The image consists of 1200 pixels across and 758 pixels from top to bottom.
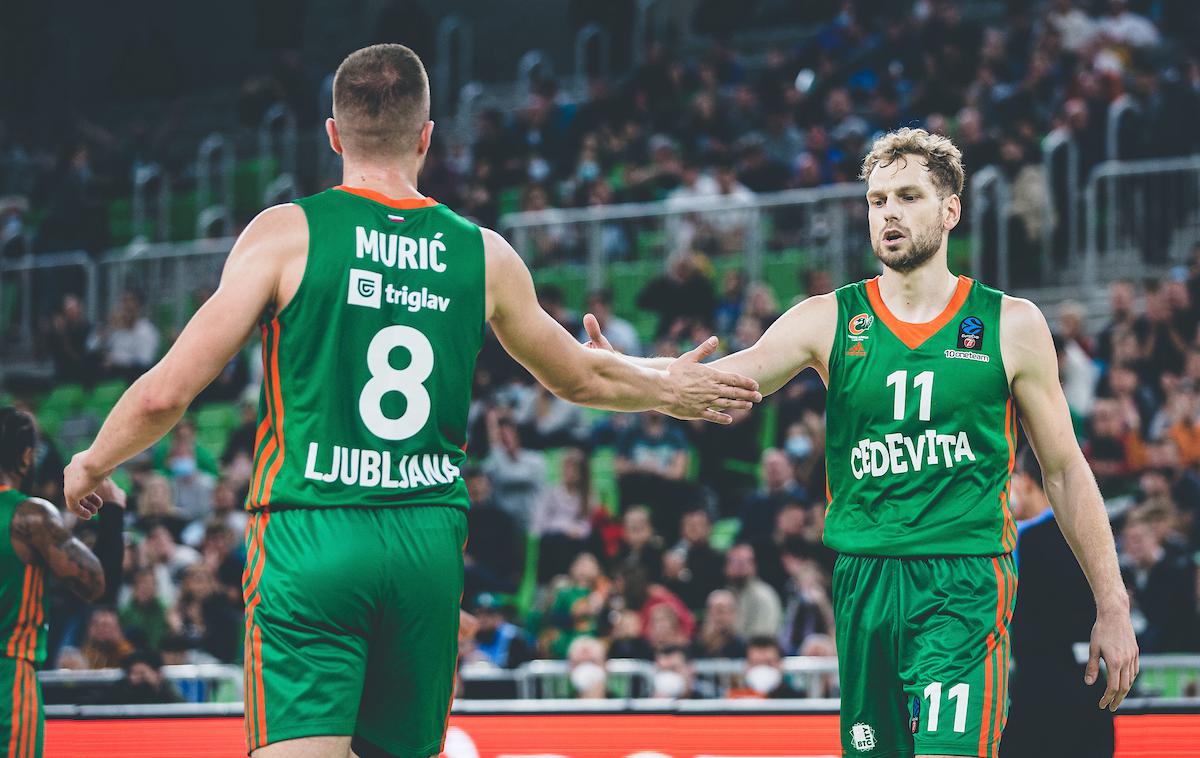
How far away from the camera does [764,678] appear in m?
10.4

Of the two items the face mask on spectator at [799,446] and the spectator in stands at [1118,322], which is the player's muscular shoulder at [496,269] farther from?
the spectator in stands at [1118,322]

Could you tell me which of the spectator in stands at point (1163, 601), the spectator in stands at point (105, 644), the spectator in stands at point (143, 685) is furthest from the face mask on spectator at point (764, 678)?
the spectator in stands at point (105, 644)

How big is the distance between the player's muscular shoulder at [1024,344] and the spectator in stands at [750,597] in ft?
20.3

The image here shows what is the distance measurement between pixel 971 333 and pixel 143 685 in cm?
723

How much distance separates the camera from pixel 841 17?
65.3ft

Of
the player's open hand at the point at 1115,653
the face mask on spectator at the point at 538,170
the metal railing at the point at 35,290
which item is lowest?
the player's open hand at the point at 1115,653

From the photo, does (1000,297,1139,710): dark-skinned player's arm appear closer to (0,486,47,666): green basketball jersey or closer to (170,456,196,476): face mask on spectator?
(0,486,47,666): green basketball jersey

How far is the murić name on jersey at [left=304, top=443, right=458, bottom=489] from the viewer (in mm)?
4367

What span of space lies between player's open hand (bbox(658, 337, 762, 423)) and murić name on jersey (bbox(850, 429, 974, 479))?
0.44 meters

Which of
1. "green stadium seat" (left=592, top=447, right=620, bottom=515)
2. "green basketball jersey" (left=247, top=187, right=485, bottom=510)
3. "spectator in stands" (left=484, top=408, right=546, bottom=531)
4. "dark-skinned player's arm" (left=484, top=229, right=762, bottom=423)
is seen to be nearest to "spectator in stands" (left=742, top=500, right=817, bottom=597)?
"green stadium seat" (left=592, top=447, right=620, bottom=515)

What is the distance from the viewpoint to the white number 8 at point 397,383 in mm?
4406

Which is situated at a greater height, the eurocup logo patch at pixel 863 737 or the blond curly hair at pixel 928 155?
the blond curly hair at pixel 928 155

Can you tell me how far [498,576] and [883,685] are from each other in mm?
7974

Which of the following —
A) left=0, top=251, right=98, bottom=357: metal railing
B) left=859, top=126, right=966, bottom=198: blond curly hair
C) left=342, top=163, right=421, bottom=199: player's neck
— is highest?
left=0, top=251, right=98, bottom=357: metal railing
